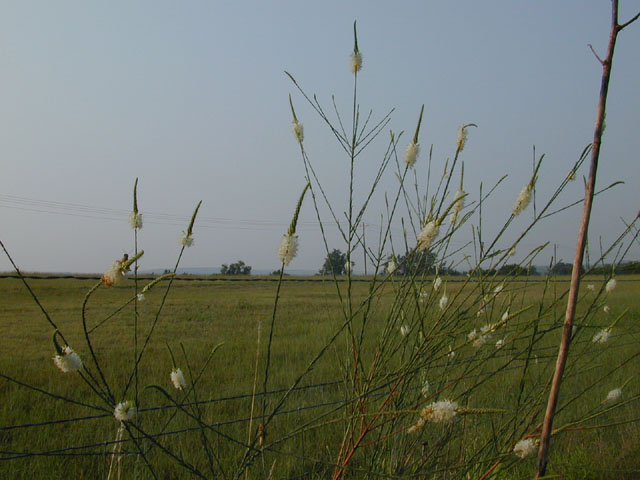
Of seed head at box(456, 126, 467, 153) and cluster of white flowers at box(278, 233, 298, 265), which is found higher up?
seed head at box(456, 126, 467, 153)

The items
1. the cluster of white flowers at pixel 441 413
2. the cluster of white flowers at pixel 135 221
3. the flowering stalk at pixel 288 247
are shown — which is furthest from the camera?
the cluster of white flowers at pixel 135 221

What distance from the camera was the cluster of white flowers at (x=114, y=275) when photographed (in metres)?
0.98

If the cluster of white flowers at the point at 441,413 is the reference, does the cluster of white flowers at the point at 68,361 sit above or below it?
above

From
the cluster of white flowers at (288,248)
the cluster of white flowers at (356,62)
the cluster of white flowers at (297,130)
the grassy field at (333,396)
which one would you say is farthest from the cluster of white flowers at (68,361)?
the cluster of white flowers at (356,62)

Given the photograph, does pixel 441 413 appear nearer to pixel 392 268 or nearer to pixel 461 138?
pixel 461 138

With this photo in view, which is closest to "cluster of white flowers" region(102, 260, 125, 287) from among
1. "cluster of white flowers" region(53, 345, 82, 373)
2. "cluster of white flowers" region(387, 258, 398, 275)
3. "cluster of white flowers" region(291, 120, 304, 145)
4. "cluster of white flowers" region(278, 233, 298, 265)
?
"cluster of white flowers" region(53, 345, 82, 373)

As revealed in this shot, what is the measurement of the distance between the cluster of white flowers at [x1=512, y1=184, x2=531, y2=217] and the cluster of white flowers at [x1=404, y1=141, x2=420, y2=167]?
344 mm

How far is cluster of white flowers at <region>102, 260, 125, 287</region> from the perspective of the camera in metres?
0.98

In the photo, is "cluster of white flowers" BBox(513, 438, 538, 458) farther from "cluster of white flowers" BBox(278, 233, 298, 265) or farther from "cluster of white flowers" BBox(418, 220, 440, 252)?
"cluster of white flowers" BBox(278, 233, 298, 265)

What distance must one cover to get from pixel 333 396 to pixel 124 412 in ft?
11.2

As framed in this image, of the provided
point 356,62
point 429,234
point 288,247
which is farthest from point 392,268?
point 288,247

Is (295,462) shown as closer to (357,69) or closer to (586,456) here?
(586,456)

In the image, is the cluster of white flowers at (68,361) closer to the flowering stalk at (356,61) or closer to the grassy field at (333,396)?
the grassy field at (333,396)

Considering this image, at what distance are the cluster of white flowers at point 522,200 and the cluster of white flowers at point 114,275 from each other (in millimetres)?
922
